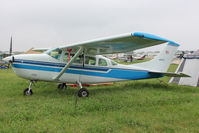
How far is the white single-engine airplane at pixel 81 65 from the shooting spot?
5504 mm

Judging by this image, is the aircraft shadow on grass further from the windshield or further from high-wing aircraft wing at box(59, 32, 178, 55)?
high-wing aircraft wing at box(59, 32, 178, 55)

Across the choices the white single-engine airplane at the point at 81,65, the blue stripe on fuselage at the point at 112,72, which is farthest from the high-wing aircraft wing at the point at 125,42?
the blue stripe on fuselage at the point at 112,72

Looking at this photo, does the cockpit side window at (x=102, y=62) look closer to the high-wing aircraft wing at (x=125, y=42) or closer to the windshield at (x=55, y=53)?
the high-wing aircraft wing at (x=125, y=42)

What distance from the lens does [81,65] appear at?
6.36 meters

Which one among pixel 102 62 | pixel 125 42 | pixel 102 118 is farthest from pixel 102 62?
pixel 102 118

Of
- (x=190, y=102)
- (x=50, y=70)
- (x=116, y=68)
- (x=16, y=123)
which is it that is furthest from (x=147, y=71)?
(x=16, y=123)

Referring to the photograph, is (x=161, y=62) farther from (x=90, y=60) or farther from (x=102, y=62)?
(x=90, y=60)

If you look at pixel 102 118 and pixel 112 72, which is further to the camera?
pixel 112 72

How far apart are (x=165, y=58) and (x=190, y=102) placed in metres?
3.26

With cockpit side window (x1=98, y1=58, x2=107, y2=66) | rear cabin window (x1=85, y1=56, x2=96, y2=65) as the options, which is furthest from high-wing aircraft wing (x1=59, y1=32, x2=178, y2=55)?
cockpit side window (x1=98, y1=58, x2=107, y2=66)

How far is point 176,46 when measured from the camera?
7578 millimetres

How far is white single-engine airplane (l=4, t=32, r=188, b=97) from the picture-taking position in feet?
18.1

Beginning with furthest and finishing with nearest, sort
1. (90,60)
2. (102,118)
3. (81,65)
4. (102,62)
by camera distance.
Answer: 1. (102,62)
2. (90,60)
3. (81,65)
4. (102,118)

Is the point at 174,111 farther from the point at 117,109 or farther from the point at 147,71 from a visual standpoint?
the point at 147,71
